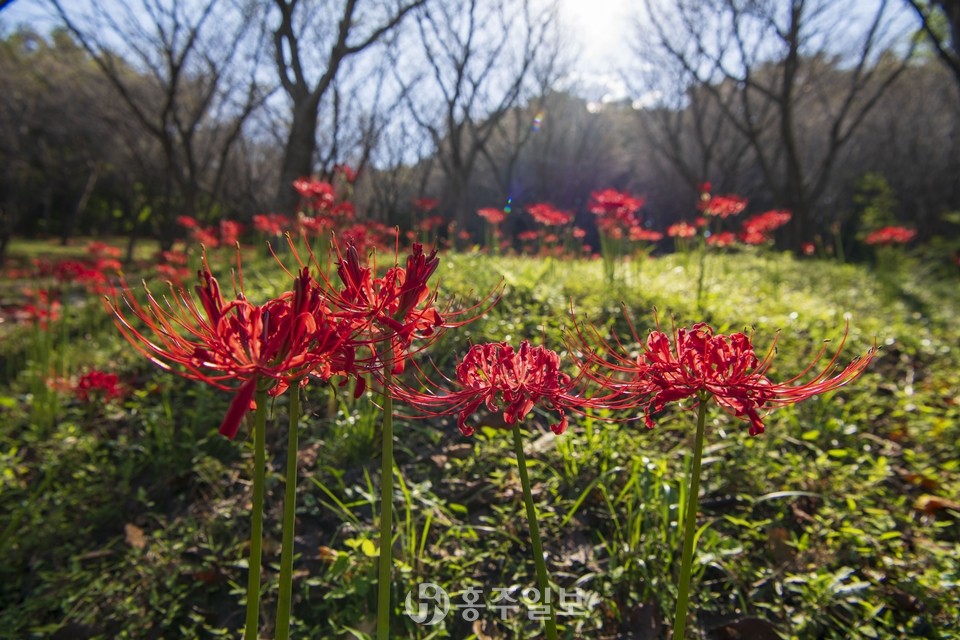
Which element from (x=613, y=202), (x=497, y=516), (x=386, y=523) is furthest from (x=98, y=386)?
(x=613, y=202)

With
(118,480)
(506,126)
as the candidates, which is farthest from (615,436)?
(506,126)

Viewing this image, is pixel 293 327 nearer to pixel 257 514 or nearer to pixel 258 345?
pixel 258 345

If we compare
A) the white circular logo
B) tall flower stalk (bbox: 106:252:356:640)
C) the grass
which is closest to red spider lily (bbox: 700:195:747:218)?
the grass

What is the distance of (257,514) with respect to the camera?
86cm

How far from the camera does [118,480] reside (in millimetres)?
2787

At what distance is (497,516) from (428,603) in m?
0.48

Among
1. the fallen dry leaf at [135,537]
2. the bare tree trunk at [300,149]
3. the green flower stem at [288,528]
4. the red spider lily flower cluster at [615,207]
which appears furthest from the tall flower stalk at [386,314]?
the bare tree trunk at [300,149]

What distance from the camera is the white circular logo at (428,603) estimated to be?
166 centimetres

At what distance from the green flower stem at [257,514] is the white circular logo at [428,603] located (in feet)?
2.77

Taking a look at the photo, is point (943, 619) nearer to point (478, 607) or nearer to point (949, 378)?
point (478, 607)

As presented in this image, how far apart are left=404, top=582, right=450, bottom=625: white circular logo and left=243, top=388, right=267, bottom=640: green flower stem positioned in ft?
2.77

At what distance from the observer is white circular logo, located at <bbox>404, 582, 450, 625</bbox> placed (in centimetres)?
166

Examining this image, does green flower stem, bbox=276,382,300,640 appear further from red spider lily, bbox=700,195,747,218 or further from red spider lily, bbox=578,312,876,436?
red spider lily, bbox=700,195,747,218

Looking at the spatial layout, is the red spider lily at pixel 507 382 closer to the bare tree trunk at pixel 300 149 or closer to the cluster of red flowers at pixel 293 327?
the cluster of red flowers at pixel 293 327
